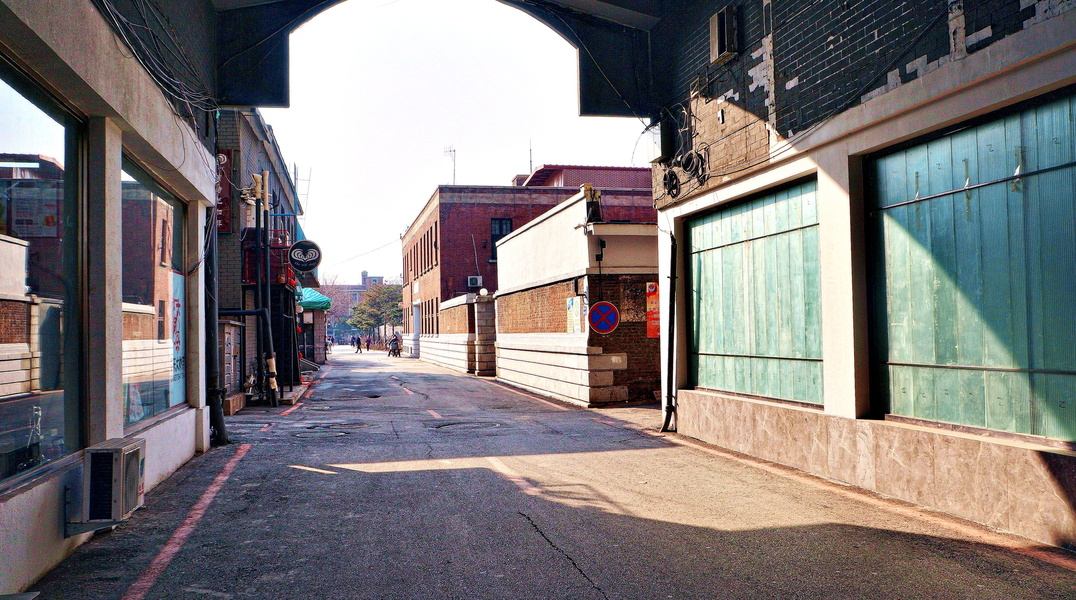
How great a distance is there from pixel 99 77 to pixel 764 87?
24.0 feet

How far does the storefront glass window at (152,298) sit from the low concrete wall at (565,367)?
8742 mm

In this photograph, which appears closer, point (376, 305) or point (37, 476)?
point (37, 476)

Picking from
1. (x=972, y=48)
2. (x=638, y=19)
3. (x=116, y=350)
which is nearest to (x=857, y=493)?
(x=972, y=48)

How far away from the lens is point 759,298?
401 inches

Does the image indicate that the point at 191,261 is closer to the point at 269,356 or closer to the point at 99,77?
the point at 99,77

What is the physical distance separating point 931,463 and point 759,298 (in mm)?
3663

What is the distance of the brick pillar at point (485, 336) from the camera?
30.5 metres

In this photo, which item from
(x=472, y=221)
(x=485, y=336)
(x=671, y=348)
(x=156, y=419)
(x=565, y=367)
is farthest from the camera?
(x=472, y=221)

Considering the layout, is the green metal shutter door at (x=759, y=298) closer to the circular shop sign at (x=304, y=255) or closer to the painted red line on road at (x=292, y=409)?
the painted red line on road at (x=292, y=409)

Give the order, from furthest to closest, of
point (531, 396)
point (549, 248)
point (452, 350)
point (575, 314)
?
point (452, 350), point (531, 396), point (549, 248), point (575, 314)

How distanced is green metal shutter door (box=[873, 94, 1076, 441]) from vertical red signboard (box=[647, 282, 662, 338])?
8.98 metres

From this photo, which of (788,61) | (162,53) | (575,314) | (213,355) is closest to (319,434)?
(213,355)

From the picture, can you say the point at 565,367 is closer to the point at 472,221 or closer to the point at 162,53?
the point at 162,53

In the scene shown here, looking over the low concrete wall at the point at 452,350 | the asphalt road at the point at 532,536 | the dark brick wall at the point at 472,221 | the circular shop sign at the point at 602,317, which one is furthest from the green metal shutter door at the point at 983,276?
the dark brick wall at the point at 472,221
